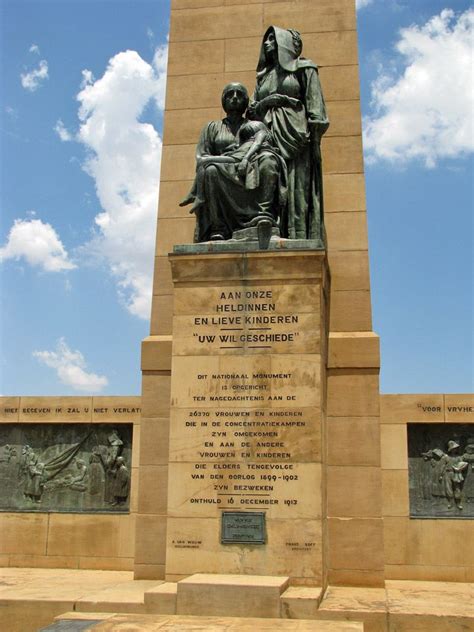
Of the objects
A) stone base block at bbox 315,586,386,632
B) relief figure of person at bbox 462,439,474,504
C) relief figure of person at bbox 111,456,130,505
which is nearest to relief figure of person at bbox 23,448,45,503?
relief figure of person at bbox 111,456,130,505

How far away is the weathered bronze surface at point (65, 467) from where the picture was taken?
1391 centimetres

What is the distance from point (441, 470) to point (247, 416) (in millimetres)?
4560

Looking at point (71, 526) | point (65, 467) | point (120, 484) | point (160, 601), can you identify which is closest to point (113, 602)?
point (160, 601)

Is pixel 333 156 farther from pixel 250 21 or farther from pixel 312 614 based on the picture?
pixel 312 614

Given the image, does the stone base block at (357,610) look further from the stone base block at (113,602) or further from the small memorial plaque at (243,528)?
the stone base block at (113,602)

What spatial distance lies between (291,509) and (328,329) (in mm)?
3284

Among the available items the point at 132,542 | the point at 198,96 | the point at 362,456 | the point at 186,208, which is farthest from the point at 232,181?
→ the point at 132,542

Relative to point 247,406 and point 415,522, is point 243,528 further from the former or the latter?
point 415,522

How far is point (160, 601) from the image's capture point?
8820 mm

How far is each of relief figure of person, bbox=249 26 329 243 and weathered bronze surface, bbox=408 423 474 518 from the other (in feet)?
13.6

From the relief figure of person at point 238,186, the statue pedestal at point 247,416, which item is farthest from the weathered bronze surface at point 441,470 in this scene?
the relief figure of person at point 238,186

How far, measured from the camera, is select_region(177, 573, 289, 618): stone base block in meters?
8.53

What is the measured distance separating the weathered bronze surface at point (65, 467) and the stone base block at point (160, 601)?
4.92 meters

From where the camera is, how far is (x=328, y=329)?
39.3ft
